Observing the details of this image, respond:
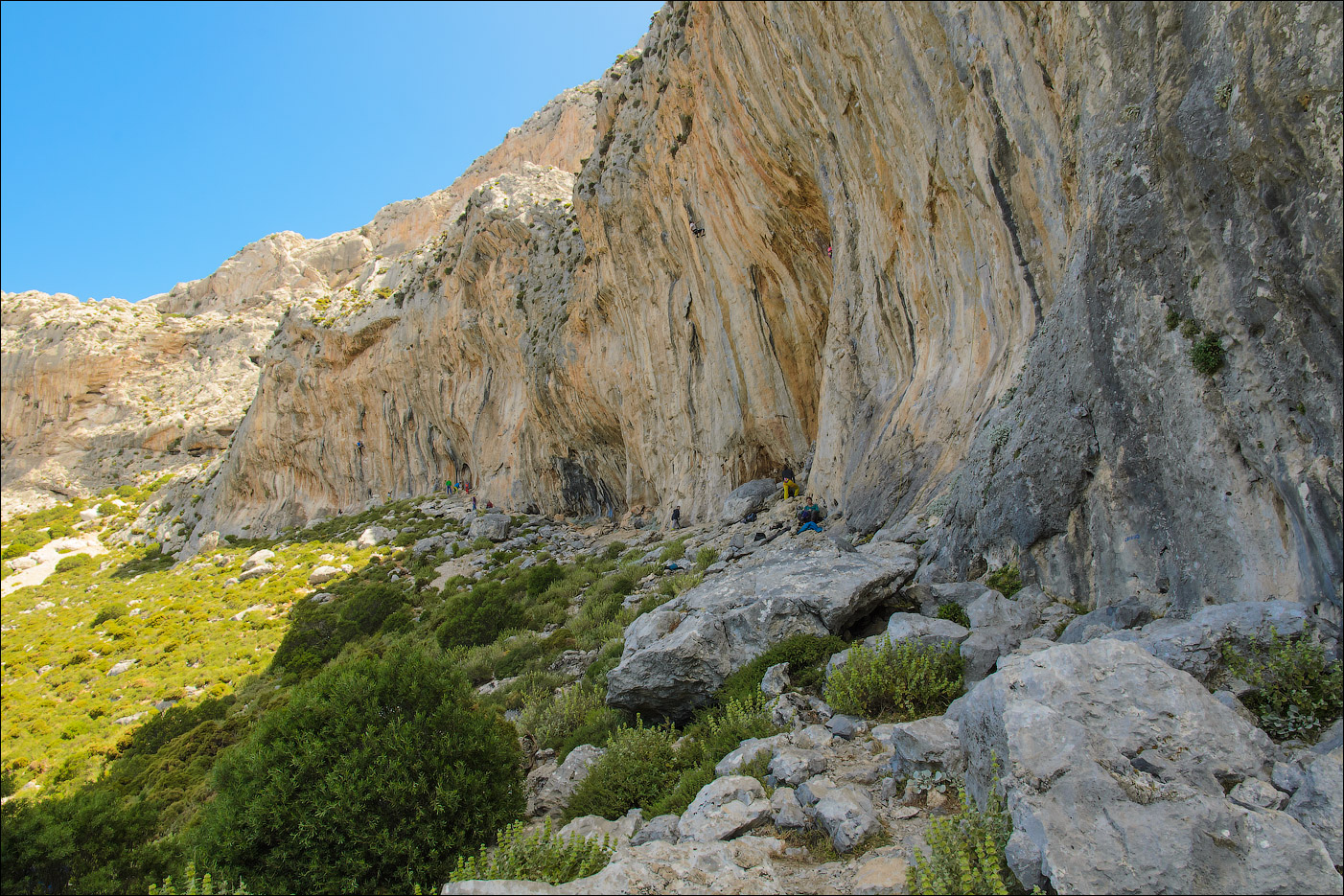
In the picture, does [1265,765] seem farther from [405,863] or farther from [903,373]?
[903,373]

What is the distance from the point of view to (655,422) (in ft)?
87.8

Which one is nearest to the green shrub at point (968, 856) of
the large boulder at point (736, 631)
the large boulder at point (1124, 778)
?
the large boulder at point (1124, 778)

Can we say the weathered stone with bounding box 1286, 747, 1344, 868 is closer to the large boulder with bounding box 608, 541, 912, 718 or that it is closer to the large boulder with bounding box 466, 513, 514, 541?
the large boulder with bounding box 608, 541, 912, 718

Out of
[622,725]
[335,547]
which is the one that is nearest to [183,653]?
[335,547]

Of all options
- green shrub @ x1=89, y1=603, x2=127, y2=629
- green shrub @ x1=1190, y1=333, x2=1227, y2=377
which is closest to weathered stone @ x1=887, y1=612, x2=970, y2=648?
green shrub @ x1=1190, y1=333, x2=1227, y2=377

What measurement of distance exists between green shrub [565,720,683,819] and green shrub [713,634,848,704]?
3.27 ft

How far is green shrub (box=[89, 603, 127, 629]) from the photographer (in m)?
31.6

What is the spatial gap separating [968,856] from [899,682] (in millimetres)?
2477

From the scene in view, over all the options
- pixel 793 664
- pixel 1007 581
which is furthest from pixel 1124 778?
pixel 1007 581

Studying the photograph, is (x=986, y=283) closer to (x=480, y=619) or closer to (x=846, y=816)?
(x=846, y=816)

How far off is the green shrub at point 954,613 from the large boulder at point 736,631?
97cm

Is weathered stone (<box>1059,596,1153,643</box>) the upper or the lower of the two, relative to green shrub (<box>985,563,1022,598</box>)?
lower

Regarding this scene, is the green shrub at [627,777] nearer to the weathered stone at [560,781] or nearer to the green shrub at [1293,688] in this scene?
the weathered stone at [560,781]

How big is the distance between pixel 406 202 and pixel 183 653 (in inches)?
3146
